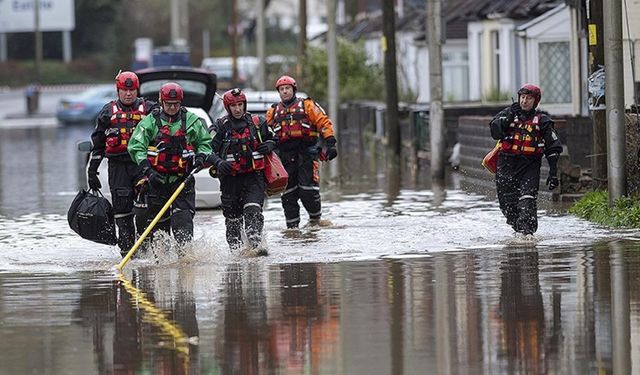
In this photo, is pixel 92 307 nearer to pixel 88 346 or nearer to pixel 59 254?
pixel 88 346

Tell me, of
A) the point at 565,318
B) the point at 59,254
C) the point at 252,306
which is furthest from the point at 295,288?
the point at 59,254

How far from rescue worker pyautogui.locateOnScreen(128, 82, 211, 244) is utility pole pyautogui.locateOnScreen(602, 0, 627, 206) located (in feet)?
14.3

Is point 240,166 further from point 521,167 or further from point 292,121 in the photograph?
point 521,167

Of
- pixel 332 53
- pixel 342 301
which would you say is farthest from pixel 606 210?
pixel 332 53

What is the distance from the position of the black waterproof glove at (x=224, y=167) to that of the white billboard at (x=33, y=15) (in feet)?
223

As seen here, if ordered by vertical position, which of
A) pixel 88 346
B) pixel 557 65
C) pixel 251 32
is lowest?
pixel 88 346

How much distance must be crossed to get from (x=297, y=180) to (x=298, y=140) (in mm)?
484

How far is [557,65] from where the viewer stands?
2903 centimetres

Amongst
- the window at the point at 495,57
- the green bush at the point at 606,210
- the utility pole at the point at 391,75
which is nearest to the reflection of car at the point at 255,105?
the utility pole at the point at 391,75

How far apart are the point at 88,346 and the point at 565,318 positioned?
3047 mm

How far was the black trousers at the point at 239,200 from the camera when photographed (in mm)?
14492

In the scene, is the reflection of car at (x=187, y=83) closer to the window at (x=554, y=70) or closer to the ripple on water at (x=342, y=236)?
the ripple on water at (x=342, y=236)

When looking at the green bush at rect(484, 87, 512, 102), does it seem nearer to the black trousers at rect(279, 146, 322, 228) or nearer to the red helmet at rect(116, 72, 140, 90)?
the black trousers at rect(279, 146, 322, 228)

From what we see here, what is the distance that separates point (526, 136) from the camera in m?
14.7
